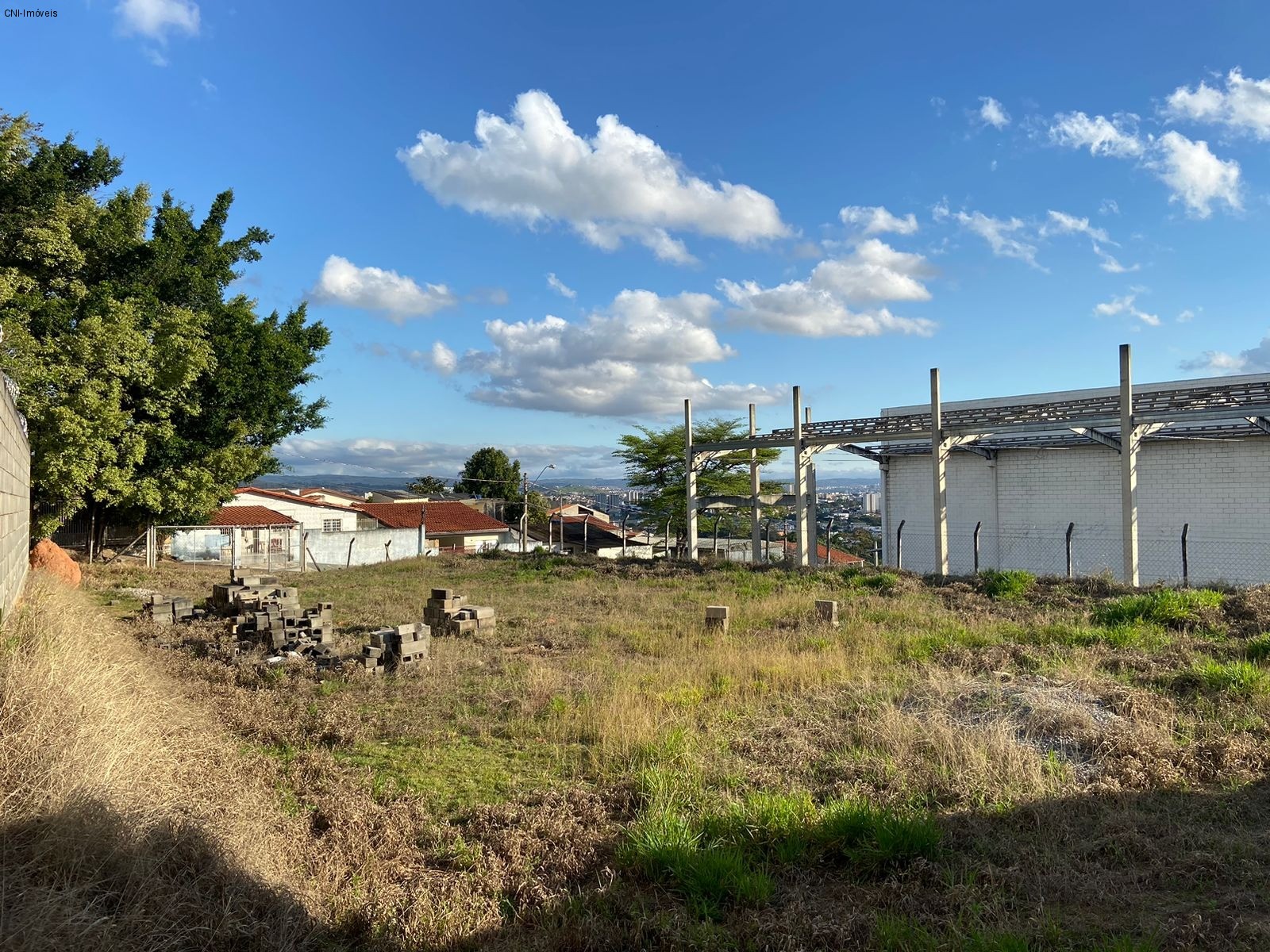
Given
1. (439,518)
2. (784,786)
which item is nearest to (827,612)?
(784,786)

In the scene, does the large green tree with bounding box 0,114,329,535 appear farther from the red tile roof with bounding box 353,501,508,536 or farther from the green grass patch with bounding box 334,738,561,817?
the red tile roof with bounding box 353,501,508,536

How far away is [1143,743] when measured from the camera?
5.96 meters

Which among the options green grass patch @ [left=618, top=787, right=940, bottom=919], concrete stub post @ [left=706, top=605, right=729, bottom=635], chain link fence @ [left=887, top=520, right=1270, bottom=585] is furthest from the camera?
chain link fence @ [left=887, top=520, right=1270, bottom=585]

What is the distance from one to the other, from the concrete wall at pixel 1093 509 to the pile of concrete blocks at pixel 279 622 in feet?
61.0

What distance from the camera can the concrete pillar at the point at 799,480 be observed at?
20906 mm

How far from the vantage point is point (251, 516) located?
3594 centimetres

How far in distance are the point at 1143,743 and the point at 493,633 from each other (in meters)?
9.44

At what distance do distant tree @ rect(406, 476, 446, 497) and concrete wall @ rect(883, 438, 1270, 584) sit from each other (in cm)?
5083

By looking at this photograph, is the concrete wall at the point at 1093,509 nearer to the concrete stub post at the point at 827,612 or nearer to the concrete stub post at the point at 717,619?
the concrete stub post at the point at 827,612

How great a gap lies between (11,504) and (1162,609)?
1767 centimetres

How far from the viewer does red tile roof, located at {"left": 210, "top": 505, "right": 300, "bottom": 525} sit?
34750mm

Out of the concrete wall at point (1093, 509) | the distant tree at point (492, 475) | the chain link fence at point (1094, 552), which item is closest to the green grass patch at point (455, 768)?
the chain link fence at point (1094, 552)

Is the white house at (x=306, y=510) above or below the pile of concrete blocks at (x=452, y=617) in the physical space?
above

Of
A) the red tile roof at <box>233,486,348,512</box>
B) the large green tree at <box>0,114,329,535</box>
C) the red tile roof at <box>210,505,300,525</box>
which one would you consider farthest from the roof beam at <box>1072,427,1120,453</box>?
the red tile roof at <box>233,486,348,512</box>
